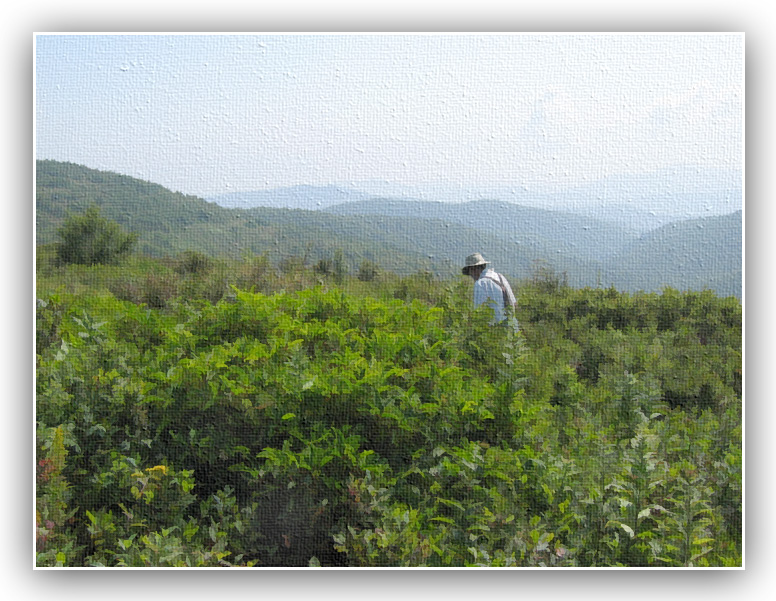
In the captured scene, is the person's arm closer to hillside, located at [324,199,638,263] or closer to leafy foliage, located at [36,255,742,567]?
leafy foliage, located at [36,255,742,567]

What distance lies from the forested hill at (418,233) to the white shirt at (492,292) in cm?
19

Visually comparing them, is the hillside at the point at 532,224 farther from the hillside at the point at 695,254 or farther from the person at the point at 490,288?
the person at the point at 490,288

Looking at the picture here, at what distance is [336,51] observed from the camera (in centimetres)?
318

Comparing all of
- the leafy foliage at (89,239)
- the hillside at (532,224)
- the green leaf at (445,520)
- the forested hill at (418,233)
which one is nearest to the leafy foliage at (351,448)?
the green leaf at (445,520)

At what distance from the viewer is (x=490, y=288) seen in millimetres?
3992

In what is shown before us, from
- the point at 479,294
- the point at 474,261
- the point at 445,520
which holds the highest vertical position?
the point at 474,261

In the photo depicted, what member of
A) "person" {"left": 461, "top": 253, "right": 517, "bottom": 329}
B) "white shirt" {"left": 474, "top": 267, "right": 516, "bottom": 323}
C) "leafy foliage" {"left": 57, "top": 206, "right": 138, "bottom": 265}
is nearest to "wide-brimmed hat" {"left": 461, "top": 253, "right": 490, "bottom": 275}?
"person" {"left": 461, "top": 253, "right": 517, "bottom": 329}

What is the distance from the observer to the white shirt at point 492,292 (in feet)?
12.3

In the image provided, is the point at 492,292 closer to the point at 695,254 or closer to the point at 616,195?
the point at 616,195

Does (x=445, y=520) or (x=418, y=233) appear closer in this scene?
(x=445, y=520)

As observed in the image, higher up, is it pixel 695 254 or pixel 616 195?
pixel 616 195

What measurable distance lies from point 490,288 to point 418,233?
91cm

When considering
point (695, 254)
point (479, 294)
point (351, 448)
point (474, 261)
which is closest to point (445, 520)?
point (351, 448)
